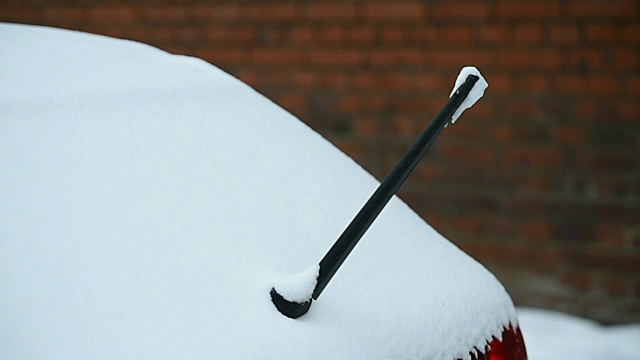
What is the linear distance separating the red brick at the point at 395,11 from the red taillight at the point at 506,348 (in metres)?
2.90

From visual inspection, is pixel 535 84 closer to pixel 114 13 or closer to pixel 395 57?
pixel 395 57

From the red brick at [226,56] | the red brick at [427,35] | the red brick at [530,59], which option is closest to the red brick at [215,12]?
the red brick at [226,56]

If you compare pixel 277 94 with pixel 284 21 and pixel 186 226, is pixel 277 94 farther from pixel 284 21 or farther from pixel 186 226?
pixel 186 226

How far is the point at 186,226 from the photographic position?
148cm

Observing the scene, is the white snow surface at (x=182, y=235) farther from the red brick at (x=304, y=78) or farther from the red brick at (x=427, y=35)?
the red brick at (x=304, y=78)

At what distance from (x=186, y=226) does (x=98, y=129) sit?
0.95 feet

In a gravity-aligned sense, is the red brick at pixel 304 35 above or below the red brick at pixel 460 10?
below

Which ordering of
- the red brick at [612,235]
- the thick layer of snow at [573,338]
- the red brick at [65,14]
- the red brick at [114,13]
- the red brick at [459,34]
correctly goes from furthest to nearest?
the red brick at [65,14] → the red brick at [114,13] → the red brick at [459,34] → the red brick at [612,235] → the thick layer of snow at [573,338]

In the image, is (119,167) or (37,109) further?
(37,109)

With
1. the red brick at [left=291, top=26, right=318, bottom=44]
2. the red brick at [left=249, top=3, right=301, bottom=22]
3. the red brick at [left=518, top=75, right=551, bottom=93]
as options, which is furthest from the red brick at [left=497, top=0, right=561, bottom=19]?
the red brick at [left=249, top=3, right=301, bottom=22]

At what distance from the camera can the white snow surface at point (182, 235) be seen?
1.32m

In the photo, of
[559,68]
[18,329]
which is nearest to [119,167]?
[18,329]

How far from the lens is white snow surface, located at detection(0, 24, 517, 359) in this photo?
1.32m

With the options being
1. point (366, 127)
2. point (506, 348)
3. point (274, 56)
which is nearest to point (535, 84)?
point (366, 127)
